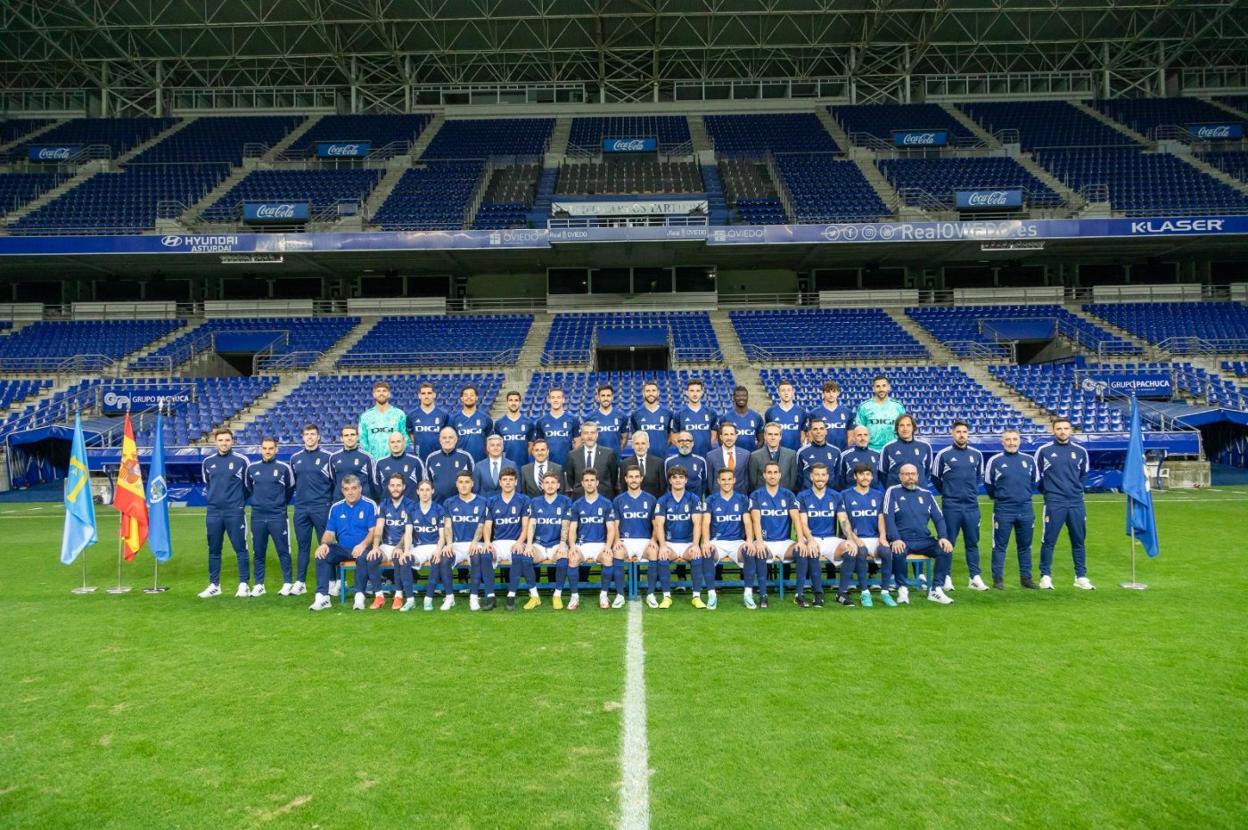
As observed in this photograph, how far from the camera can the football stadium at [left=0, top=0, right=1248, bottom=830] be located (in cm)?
416

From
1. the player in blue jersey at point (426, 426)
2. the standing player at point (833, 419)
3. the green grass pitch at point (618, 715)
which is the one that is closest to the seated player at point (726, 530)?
the green grass pitch at point (618, 715)

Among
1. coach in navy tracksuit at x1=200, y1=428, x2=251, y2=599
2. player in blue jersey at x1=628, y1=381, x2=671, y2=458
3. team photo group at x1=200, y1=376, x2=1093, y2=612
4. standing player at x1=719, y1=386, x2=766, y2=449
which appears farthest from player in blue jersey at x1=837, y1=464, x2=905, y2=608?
coach in navy tracksuit at x1=200, y1=428, x2=251, y2=599

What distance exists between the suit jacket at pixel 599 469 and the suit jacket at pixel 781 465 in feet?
4.82

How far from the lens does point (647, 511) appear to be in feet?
24.9

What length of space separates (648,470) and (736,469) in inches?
37.0

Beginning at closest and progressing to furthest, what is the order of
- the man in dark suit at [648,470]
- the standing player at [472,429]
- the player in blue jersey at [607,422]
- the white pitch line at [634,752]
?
the white pitch line at [634,752], the man in dark suit at [648,470], the player in blue jersey at [607,422], the standing player at [472,429]

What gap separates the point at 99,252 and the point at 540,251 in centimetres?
1425

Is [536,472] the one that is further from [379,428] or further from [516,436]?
[379,428]

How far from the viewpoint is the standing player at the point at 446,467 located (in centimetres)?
803

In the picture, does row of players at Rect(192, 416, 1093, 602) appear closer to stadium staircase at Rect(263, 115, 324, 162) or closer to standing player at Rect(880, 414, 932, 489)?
standing player at Rect(880, 414, 932, 489)

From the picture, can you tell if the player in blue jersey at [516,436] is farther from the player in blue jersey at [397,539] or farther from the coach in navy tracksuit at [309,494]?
the coach in navy tracksuit at [309,494]

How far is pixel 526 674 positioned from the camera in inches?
209

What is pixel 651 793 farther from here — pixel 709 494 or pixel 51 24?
pixel 51 24

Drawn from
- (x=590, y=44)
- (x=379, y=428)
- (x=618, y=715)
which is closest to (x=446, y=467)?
(x=379, y=428)
